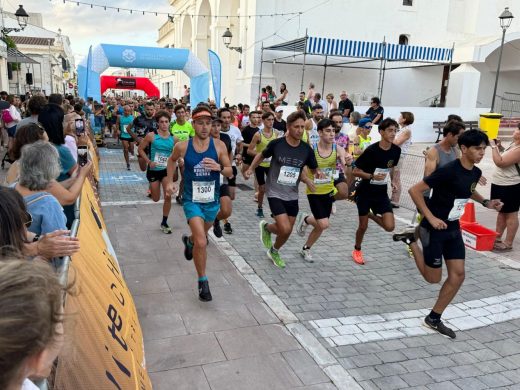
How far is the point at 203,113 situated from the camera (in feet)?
14.5

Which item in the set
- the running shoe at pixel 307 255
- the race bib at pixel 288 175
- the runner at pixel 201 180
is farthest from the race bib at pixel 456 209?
the runner at pixel 201 180

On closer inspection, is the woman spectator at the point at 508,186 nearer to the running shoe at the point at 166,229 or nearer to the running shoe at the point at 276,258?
the running shoe at the point at 276,258

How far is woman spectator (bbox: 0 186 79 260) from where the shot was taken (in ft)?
6.42

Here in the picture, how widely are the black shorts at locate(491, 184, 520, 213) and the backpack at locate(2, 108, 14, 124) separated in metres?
12.3

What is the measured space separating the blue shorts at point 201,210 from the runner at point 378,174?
1.99m

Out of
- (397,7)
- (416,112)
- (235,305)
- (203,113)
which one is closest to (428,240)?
(235,305)

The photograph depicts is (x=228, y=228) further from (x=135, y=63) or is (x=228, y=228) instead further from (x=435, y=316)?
(x=135, y=63)

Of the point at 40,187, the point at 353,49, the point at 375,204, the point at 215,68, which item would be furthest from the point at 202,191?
the point at 353,49

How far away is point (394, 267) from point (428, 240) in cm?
172

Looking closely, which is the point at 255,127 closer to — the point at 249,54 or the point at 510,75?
the point at 249,54

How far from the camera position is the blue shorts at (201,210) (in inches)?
177

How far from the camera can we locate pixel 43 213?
270 cm

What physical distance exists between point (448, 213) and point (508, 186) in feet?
9.31

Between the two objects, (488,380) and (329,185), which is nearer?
(488,380)
